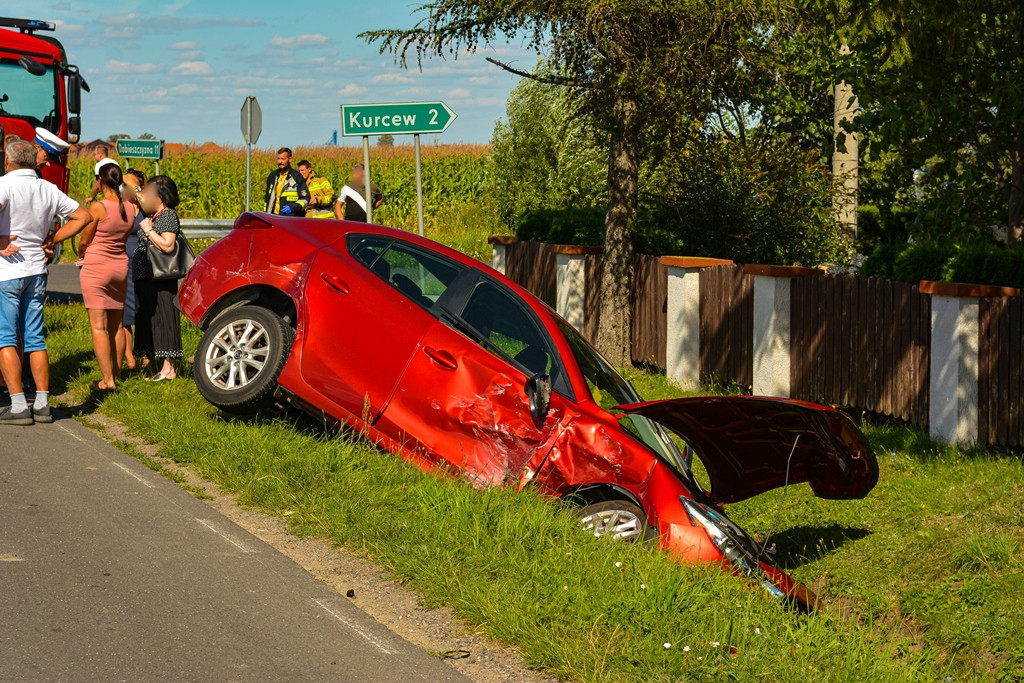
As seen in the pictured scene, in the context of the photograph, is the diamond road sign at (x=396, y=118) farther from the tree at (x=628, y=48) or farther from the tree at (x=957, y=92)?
the tree at (x=957, y=92)

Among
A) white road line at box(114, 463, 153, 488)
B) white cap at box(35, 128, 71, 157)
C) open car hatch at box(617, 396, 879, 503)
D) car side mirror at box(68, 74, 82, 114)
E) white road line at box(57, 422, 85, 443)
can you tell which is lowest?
white road line at box(114, 463, 153, 488)

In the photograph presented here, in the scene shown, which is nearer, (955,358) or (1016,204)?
(955,358)

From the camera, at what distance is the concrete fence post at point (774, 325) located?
39.6ft

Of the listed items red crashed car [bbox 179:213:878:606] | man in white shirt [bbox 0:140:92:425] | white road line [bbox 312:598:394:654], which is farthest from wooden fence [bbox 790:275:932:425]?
man in white shirt [bbox 0:140:92:425]

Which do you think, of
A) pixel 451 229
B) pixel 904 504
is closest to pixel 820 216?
pixel 904 504

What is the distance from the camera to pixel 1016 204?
13.1 metres

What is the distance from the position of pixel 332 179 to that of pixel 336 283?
34.4m

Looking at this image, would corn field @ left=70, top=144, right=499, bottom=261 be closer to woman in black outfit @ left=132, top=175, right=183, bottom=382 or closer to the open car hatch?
woman in black outfit @ left=132, top=175, right=183, bottom=382

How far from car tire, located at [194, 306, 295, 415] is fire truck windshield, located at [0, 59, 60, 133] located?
11.1 meters

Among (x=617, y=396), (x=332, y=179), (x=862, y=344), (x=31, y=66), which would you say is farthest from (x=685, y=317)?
(x=332, y=179)

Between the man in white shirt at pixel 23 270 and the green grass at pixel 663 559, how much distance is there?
2.58 feet

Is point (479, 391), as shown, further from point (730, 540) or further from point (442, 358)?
point (730, 540)

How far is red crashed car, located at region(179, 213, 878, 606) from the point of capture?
259 inches

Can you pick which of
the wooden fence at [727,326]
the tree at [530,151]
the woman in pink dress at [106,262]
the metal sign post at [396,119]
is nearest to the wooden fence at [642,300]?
the wooden fence at [727,326]
